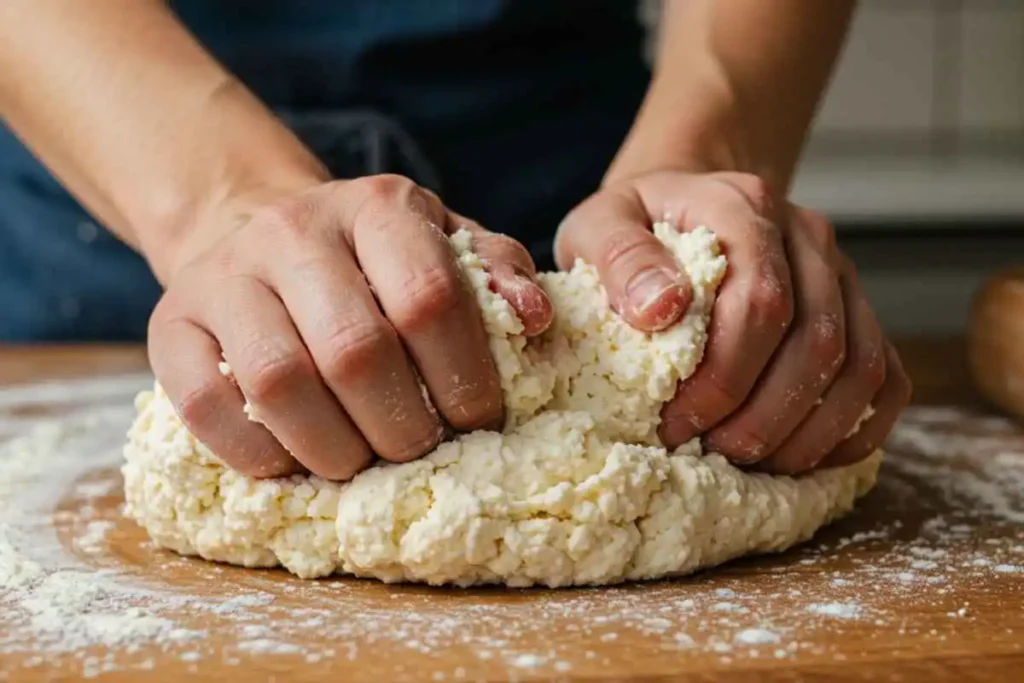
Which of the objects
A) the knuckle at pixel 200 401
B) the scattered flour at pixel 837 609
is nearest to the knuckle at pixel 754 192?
the scattered flour at pixel 837 609

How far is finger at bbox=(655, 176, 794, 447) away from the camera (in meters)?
0.96

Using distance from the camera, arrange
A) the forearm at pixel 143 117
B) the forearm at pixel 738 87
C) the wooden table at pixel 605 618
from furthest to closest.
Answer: the forearm at pixel 738 87
the forearm at pixel 143 117
the wooden table at pixel 605 618

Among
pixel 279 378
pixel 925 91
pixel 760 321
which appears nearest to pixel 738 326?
pixel 760 321

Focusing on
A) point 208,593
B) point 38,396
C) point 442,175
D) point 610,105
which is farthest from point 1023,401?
point 38,396

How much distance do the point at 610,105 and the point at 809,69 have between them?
0.40 metres

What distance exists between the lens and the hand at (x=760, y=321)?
3.16ft

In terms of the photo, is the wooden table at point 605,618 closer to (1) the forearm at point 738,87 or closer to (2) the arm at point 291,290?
(2) the arm at point 291,290

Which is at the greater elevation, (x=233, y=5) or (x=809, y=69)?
(x=233, y=5)

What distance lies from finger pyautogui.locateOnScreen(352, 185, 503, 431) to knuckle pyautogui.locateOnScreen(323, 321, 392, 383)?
0.07 ft

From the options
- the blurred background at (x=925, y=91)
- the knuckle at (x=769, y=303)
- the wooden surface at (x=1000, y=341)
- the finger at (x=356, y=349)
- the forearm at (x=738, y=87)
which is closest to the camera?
the finger at (x=356, y=349)

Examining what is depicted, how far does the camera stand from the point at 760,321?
0.96 meters

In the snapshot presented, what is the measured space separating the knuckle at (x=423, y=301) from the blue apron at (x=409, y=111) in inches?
28.7

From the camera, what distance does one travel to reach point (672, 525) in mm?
934

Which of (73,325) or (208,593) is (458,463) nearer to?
(208,593)
